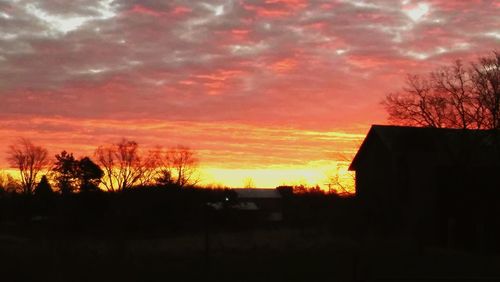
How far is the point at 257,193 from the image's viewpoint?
133 m

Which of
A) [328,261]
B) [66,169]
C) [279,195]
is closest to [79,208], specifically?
[66,169]

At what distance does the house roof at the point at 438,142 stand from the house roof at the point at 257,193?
71.4 meters

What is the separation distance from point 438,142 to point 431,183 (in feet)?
10.1

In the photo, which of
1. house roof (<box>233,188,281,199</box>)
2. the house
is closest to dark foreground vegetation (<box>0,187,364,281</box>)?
the house

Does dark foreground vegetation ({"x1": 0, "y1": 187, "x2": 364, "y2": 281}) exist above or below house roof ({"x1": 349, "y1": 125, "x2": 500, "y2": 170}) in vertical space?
below

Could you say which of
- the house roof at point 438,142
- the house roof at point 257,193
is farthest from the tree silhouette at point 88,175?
the house roof at point 257,193

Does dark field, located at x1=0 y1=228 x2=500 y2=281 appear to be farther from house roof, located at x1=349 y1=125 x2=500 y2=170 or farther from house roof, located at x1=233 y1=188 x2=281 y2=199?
house roof, located at x1=233 y1=188 x2=281 y2=199

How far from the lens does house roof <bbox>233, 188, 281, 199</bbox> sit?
130500 millimetres

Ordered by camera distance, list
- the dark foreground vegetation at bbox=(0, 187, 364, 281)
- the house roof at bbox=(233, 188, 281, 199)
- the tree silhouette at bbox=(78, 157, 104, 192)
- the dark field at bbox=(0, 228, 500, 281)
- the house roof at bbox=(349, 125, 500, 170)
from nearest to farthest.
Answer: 1. the dark field at bbox=(0, 228, 500, 281)
2. the dark foreground vegetation at bbox=(0, 187, 364, 281)
3. the house roof at bbox=(349, 125, 500, 170)
4. the tree silhouette at bbox=(78, 157, 104, 192)
5. the house roof at bbox=(233, 188, 281, 199)

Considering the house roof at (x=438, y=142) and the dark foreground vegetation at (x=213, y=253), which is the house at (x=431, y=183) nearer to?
the house roof at (x=438, y=142)

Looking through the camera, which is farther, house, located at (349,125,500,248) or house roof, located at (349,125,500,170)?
house roof, located at (349,125,500,170)

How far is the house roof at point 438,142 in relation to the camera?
45.8m

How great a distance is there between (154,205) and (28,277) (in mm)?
41815

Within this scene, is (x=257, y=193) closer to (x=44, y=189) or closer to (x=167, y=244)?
(x=44, y=189)
